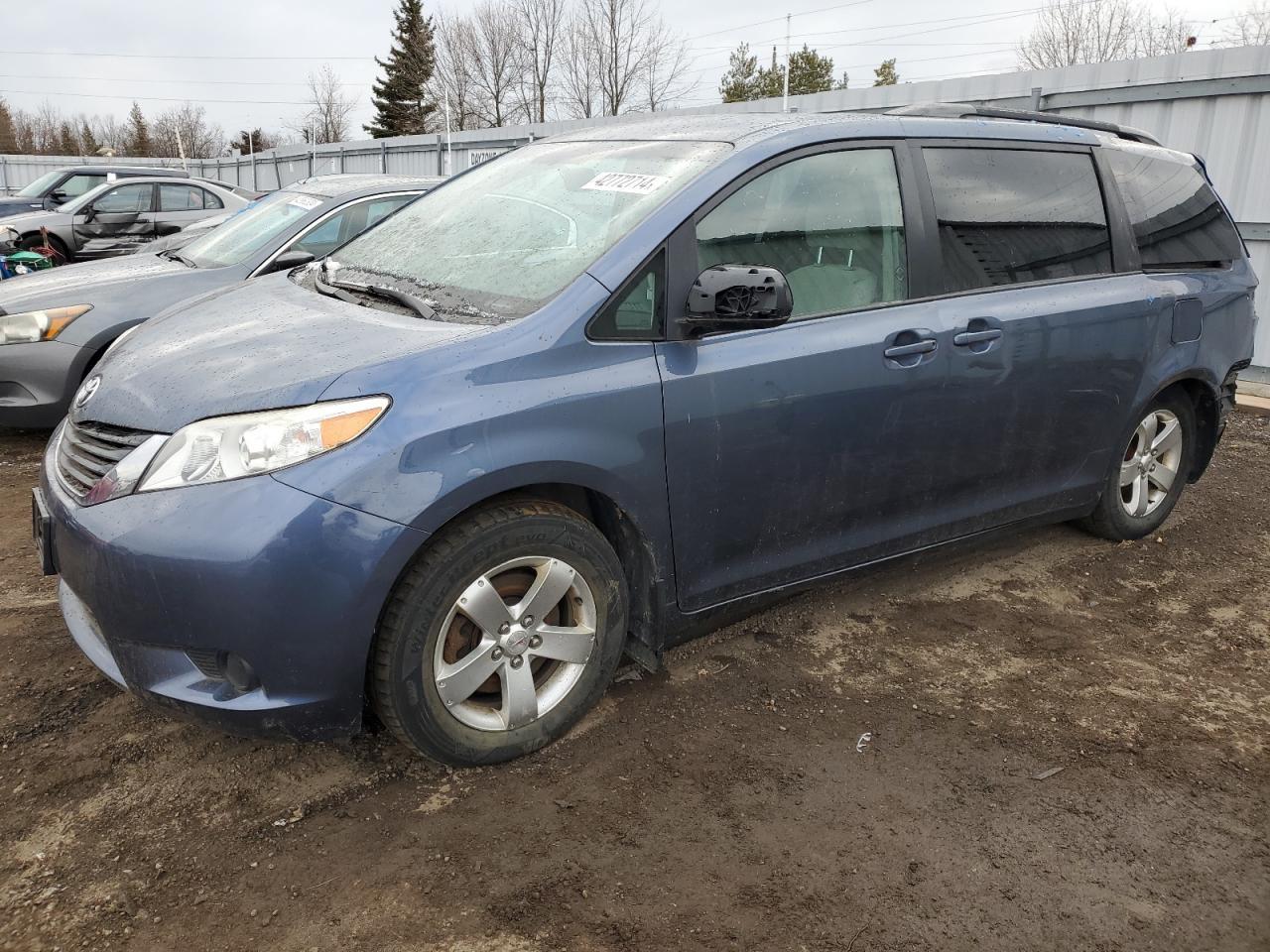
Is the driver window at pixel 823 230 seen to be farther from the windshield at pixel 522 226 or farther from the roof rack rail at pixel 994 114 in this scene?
the roof rack rail at pixel 994 114

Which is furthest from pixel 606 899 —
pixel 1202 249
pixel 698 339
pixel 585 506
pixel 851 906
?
pixel 1202 249

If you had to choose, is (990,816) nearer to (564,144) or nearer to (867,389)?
(867,389)

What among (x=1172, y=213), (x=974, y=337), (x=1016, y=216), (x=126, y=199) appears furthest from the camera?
(x=126, y=199)

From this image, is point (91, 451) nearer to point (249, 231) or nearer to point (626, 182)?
point (626, 182)

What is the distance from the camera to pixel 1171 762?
285cm

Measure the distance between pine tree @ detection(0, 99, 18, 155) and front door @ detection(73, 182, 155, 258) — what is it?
62.0 m

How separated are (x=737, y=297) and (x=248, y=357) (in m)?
1.33

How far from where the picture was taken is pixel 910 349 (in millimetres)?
3186

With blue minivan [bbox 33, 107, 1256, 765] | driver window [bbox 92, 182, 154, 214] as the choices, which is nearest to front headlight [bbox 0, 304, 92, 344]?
blue minivan [bbox 33, 107, 1256, 765]

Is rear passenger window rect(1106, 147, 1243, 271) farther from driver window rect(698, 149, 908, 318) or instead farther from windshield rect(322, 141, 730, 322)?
windshield rect(322, 141, 730, 322)

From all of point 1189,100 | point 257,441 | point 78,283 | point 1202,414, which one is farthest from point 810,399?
point 1189,100

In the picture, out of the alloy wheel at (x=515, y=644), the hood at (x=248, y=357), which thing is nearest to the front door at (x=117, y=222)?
the hood at (x=248, y=357)

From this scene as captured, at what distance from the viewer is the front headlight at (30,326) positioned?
523 cm

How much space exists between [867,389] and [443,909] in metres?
1.96
